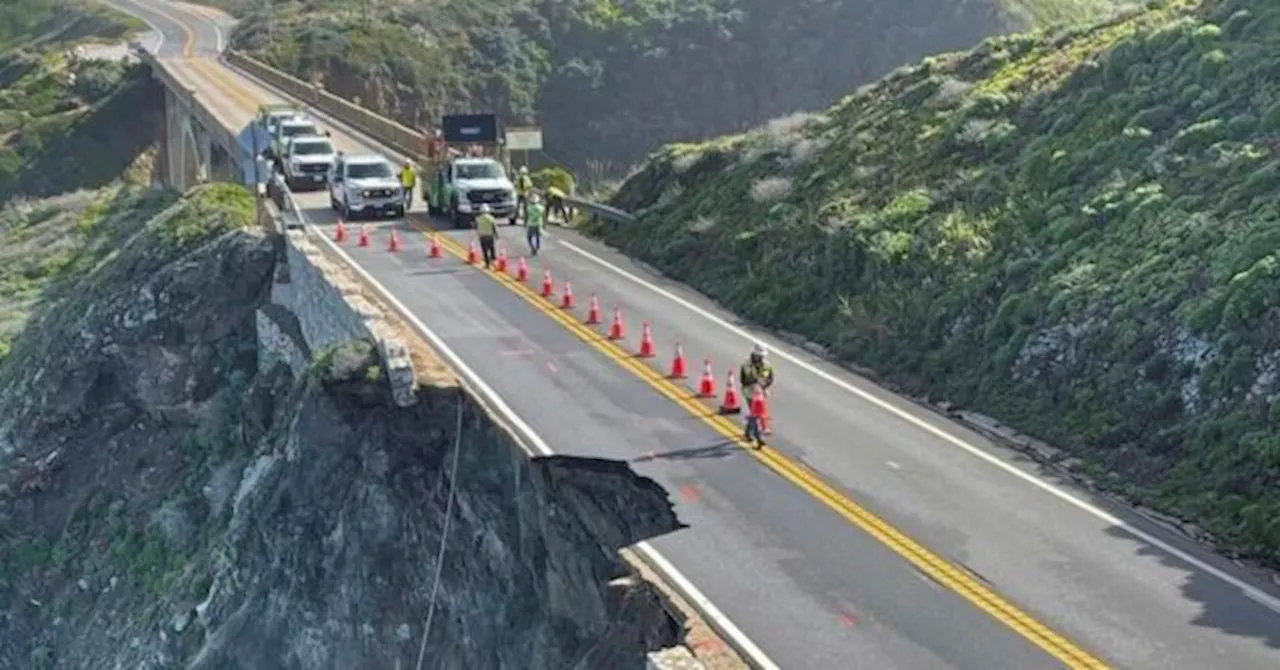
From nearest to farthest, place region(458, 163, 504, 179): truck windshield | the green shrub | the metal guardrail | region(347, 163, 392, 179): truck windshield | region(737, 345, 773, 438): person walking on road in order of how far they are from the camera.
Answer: region(737, 345, 773, 438): person walking on road, the metal guardrail, region(458, 163, 504, 179): truck windshield, region(347, 163, 392, 179): truck windshield, the green shrub

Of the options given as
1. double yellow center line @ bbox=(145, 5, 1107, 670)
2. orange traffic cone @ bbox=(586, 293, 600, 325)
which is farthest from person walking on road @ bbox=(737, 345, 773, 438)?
orange traffic cone @ bbox=(586, 293, 600, 325)

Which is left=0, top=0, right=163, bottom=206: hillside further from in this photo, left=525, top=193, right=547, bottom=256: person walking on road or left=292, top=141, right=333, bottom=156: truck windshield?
left=525, top=193, right=547, bottom=256: person walking on road

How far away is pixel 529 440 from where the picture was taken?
2034 centimetres

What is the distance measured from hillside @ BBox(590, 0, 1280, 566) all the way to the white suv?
6461 mm

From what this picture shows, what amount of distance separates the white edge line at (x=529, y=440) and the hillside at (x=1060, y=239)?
5.65 metres

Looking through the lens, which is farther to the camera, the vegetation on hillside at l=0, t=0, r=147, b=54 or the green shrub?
the vegetation on hillside at l=0, t=0, r=147, b=54

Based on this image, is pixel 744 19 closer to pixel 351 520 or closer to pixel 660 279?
pixel 660 279

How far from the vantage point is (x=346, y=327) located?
26703 millimetres

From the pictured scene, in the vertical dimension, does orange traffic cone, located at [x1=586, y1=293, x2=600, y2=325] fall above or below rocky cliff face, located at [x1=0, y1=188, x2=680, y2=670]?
above

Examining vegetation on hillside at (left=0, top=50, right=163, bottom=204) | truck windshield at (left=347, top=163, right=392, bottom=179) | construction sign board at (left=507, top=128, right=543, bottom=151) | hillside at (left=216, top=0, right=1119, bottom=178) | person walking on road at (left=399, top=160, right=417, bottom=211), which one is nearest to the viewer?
truck windshield at (left=347, top=163, right=392, bottom=179)

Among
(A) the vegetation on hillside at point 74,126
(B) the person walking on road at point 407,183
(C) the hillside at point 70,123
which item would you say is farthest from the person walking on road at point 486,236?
(A) the vegetation on hillside at point 74,126

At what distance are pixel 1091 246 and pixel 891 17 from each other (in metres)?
75.3

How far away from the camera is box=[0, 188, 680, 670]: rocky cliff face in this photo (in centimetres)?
1911

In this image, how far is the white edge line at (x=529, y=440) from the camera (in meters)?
14.4
